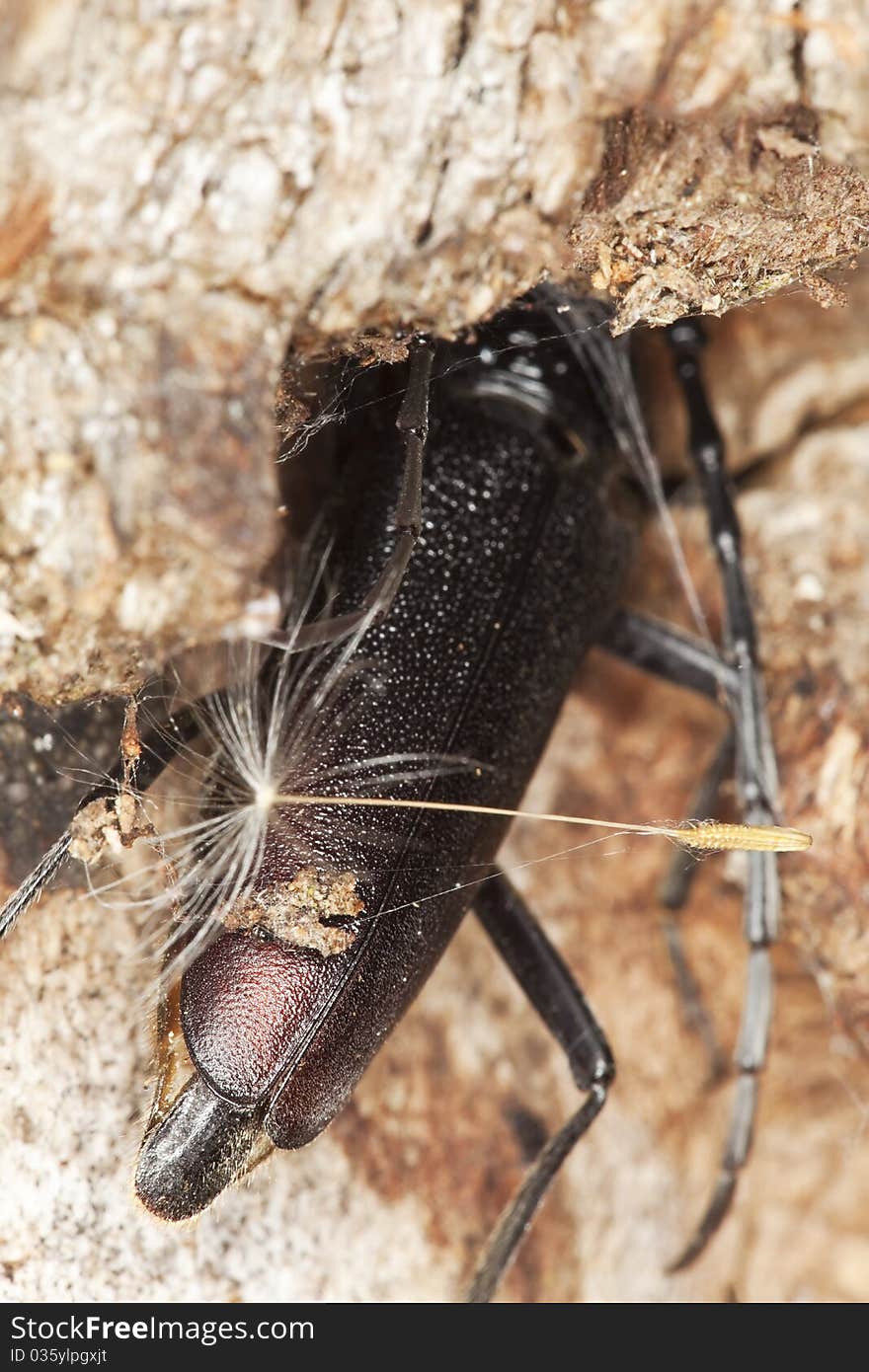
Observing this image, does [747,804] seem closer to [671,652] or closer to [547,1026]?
[671,652]

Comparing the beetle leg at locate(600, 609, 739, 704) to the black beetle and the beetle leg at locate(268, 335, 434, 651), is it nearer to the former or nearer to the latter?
the black beetle

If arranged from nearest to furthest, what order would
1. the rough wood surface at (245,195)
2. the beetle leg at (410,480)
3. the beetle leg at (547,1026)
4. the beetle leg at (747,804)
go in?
1. the rough wood surface at (245,195)
2. the beetle leg at (410,480)
3. the beetle leg at (547,1026)
4. the beetle leg at (747,804)

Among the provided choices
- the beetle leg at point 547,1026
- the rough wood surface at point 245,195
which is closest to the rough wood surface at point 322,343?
the rough wood surface at point 245,195

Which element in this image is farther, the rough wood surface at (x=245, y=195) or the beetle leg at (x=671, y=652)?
the beetle leg at (x=671, y=652)

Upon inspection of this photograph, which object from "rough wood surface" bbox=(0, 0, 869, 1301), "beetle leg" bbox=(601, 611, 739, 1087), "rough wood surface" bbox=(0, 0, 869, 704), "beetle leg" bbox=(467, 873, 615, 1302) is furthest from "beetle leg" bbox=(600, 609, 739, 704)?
"rough wood surface" bbox=(0, 0, 869, 704)

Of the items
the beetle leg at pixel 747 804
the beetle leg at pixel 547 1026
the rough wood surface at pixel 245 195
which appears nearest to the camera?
the rough wood surface at pixel 245 195

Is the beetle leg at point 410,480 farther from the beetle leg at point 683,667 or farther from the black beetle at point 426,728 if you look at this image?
the beetle leg at point 683,667

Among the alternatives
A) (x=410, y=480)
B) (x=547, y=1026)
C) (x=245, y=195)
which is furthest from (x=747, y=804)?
(x=245, y=195)
